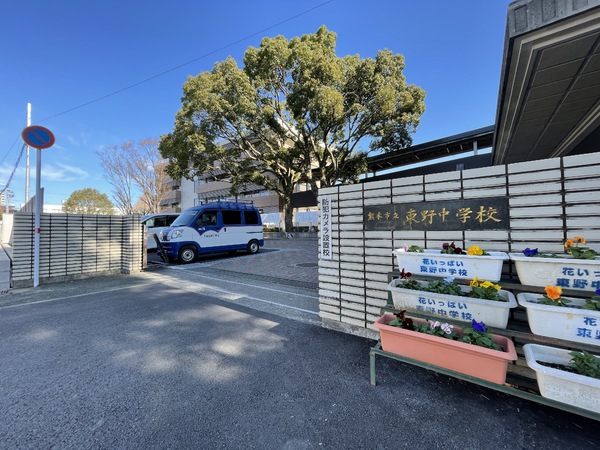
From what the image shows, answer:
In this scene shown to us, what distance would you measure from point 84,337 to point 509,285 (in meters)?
4.80

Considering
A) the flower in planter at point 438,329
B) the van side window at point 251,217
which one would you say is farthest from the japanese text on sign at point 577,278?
the van side window at point 251,217

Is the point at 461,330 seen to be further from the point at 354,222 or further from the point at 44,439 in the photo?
the point at 44,439

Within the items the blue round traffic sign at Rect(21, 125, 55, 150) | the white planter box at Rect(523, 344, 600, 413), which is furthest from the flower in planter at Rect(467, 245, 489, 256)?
the blue round traffic sign at Rect(21, 125, 55, 150)

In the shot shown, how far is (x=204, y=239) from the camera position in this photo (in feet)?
33.8

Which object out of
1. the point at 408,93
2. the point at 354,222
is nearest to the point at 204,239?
the point at 354,222

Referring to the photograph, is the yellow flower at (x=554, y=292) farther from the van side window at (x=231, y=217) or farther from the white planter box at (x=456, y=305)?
the van side window at (x=231, y=217)

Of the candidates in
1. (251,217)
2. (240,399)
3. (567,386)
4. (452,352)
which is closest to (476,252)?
(452,352)

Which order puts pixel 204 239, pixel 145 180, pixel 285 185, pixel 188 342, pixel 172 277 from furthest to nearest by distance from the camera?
pixel 145 180 → pixel 285 185 → pixel 204 239 → pixel 172 277 → pixel 188 342

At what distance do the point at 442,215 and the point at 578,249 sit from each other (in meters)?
1.02

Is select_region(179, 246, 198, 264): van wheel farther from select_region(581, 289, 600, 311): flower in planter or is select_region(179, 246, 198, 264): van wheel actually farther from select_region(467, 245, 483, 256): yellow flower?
select_region(581, 289, 600, 311): flower in planter

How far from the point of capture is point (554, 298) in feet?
5.59

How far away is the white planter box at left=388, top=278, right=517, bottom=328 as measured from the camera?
196 centimetres

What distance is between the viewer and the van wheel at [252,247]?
12.1 metres

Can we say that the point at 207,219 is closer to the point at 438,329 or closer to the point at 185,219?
the point at 185,219
